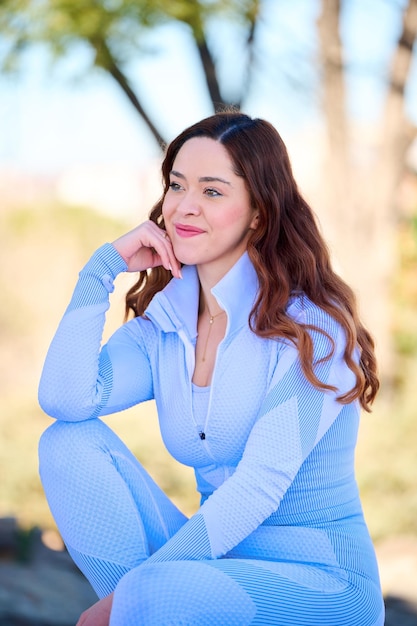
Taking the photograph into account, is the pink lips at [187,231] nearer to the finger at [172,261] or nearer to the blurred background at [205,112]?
the finger at [172,261]

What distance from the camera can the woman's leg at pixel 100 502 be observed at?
2.08 metres

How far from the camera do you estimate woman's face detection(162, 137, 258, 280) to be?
2.29 meters

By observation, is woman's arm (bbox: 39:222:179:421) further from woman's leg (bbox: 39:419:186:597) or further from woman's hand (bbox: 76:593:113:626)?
woman's hand (bbox: 76:593:113:626)

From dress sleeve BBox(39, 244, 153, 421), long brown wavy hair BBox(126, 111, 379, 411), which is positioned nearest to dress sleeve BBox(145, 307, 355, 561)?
long brown wavy hair BBox(126, 111, 379, 411)

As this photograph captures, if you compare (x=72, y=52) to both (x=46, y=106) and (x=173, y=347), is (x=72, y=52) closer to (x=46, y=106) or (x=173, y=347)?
(x=46, y=106)

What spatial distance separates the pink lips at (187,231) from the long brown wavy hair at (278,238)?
5.8 inches

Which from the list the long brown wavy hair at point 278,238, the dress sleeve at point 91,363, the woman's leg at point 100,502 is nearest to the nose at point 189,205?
the long brown wavy hair at point 278,238

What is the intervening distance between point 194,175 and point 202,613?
1128mm

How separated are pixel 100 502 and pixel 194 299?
0.66 m

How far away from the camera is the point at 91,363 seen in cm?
228

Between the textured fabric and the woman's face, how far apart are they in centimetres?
10

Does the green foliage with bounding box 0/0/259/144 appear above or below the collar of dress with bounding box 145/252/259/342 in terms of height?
above

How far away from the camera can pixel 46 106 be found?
5.68m

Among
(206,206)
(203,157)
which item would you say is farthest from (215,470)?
(203,157)
